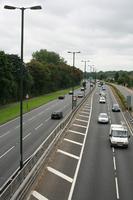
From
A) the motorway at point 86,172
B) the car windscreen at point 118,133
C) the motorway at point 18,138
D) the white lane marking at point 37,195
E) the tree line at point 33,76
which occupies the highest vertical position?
the tree line at point 33,76

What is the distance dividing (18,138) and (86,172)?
1627 centimetres

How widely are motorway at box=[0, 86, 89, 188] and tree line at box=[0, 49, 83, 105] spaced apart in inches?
278

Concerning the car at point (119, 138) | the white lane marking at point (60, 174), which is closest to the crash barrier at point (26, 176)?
the white lane marking at point (60, 174)

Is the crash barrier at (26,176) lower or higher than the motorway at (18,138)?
higher

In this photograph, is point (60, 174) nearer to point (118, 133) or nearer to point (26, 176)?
point (26, 176)

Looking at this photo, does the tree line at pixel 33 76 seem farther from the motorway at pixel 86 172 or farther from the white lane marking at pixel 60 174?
the motorway at pixel 86 172

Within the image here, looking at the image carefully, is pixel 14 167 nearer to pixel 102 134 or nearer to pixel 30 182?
pixel 30 182

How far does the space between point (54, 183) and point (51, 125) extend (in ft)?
93.5

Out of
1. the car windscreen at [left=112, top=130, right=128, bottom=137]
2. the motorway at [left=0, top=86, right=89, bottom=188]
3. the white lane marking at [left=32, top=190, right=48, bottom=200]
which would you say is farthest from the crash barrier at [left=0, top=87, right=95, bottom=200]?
the car windscreen at [left=112, top=130, right=128, bottom=137]

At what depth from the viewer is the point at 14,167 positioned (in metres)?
28.2

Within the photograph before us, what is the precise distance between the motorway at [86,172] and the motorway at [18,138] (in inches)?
99.1

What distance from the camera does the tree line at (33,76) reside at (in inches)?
2886

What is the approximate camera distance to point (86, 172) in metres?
26.1

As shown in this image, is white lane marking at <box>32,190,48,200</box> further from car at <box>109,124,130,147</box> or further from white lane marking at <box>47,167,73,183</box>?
car at <box>109,124,130,147</box>
